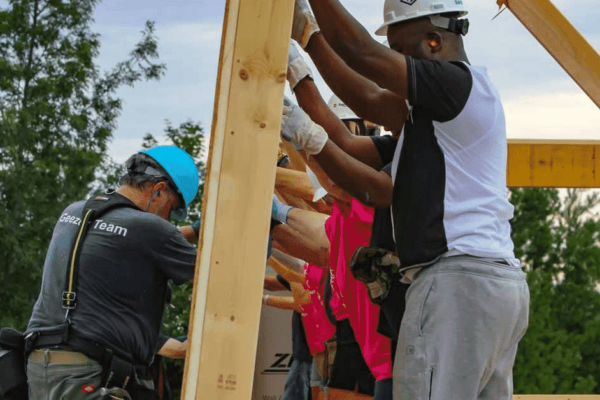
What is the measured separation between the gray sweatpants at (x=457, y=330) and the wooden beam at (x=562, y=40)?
7.27 ft

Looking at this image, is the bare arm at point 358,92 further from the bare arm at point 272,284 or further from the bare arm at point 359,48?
the bare arm at point 272,284

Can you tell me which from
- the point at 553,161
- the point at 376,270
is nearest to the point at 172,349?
the point at 376,270

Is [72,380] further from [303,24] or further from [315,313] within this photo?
[315,313]

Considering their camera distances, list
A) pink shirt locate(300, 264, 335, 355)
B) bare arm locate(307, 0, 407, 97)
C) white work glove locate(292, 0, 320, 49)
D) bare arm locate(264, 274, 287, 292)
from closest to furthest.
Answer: bare arm locate(307, 0, 407, 97) < white work glove locate(292, 0, 320, 49) < pink shirt locate(300, 264, 335, 355) < bare arm locate(264, 274, 287, 292)

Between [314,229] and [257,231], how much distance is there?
3087mm

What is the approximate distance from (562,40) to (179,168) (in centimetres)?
221

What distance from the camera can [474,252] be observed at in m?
3.90

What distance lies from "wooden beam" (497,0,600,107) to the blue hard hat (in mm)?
1951

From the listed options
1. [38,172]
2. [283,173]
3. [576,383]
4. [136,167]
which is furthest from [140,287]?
[576,383]

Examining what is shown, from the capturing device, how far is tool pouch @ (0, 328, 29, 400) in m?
5.12

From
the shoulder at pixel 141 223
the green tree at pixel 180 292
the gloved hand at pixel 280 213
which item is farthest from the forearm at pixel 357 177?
the green tree at pixel 180 292

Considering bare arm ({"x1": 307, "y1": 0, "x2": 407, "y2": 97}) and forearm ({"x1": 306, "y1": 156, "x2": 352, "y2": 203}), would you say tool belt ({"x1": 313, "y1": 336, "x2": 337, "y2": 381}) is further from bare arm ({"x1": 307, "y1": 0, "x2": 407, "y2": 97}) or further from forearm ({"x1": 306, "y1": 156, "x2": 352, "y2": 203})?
bare arm ({"x1": 307, "y1": 0, "x2": 407, "y2": 97})

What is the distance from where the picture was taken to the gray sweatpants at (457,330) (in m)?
3.79

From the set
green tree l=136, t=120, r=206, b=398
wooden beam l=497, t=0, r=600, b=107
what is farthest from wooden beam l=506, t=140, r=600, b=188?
green tree l=136, t=120, r=206, b=398
